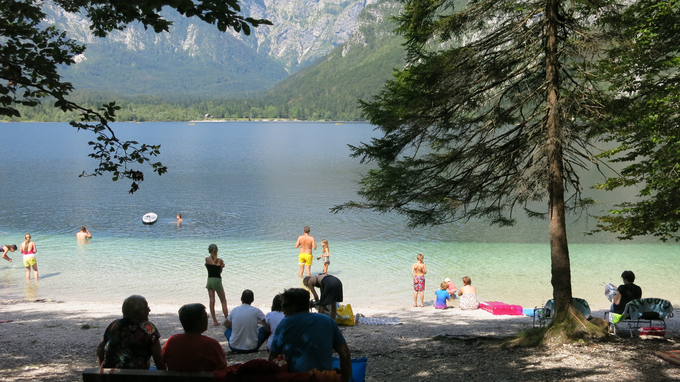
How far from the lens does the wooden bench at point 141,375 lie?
401cm

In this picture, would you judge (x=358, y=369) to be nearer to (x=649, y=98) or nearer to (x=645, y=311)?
(x=645, y=311)

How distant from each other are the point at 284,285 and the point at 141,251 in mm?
7872

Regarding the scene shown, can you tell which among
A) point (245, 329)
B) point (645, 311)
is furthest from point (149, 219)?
point (645, 311)

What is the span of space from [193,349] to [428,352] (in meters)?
4.24

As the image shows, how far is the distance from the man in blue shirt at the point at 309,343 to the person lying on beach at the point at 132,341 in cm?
106

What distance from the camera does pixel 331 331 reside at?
4.12 metres

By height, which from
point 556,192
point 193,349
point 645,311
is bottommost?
point 645,311

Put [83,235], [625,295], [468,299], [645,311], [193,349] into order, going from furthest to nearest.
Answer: [83,235] < [468,299] < [625,295] < [645,311] < [193,349]

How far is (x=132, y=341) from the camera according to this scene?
440 centimetres

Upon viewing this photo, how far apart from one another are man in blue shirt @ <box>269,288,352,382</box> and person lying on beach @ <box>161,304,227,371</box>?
48 cm

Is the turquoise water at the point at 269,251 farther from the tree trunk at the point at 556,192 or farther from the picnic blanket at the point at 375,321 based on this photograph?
the picnic blanket at the point at 375,321

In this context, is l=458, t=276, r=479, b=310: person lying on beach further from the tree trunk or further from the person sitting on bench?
the tree trunk

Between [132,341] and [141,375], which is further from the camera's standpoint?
[132,341]

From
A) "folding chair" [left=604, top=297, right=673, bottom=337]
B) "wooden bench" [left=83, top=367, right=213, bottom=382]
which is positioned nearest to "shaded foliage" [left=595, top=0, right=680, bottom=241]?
"folding chair" [left=604, top=297, right=673, bottom=337]
